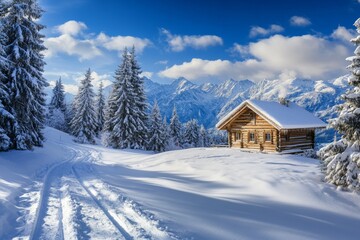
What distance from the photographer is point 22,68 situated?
2370 cm

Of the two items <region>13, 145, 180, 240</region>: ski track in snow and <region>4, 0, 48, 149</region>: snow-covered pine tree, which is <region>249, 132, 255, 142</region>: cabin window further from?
<region>4, 0, 48, 149</region>: snow-covered pine tree

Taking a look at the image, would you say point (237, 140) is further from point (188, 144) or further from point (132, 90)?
point (188, 144)

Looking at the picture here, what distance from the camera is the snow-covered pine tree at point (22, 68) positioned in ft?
75.4

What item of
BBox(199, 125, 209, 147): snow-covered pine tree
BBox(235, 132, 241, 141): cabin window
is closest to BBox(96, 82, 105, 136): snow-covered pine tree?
BBox(199, 125, 209, 147): snow-covered pine tree

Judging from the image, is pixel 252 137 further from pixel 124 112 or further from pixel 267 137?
pixel 124 112

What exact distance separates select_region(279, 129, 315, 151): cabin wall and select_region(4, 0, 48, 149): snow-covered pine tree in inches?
883

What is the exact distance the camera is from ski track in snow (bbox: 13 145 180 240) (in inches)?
283

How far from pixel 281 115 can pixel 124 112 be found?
22083 mm

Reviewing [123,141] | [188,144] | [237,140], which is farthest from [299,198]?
[188,144]

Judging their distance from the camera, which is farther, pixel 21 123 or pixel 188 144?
pixel 188 144

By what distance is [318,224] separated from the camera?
333 inches

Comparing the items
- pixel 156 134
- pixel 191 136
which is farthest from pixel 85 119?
pixel 191 136

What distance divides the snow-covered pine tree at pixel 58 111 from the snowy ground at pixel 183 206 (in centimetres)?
5937

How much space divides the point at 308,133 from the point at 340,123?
21522mm
